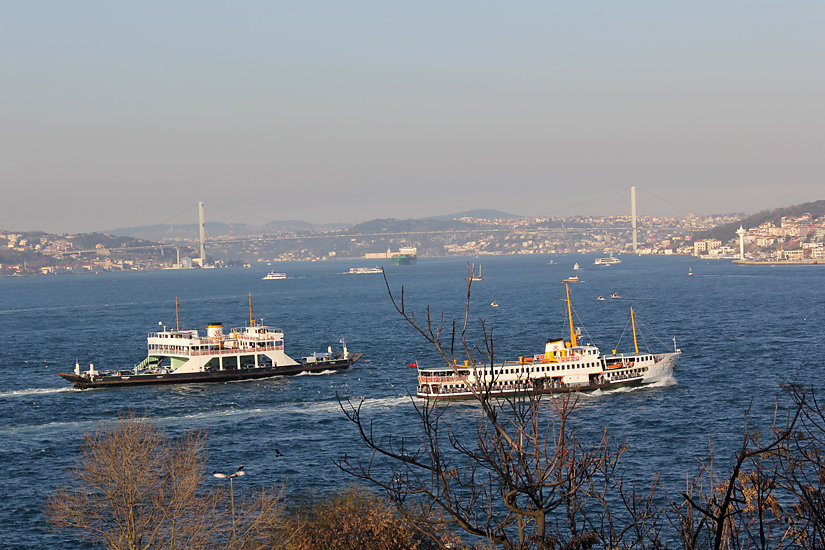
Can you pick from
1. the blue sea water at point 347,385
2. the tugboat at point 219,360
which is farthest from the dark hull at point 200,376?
the blue sea water at point 347,385

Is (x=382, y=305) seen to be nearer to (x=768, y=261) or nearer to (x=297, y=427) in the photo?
(x=297, y=427)

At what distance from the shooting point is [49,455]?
29.7 metres

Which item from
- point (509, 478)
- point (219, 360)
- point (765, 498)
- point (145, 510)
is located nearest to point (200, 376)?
point (219, 360)

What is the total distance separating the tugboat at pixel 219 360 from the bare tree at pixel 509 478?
51.8 ft

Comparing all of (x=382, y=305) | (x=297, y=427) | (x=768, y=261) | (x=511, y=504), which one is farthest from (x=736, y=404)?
(x=768, y=261)

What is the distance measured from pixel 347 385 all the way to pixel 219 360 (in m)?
9.17

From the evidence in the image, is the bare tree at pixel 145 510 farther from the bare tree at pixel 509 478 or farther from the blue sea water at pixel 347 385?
the blue sea water at pixel 347 385

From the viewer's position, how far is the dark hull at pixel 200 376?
44281 mm

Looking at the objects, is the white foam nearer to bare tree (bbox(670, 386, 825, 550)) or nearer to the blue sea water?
the blue sea water

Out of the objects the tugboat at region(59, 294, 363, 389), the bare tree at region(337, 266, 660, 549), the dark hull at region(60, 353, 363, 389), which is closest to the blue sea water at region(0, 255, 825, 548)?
the dark hull at region(60, 353, 363, 389)

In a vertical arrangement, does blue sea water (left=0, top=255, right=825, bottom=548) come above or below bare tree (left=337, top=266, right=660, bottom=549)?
below

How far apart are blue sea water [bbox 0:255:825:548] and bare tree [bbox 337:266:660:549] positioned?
6.51 ft

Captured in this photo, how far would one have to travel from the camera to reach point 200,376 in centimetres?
4656

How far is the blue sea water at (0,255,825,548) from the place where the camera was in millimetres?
27969
